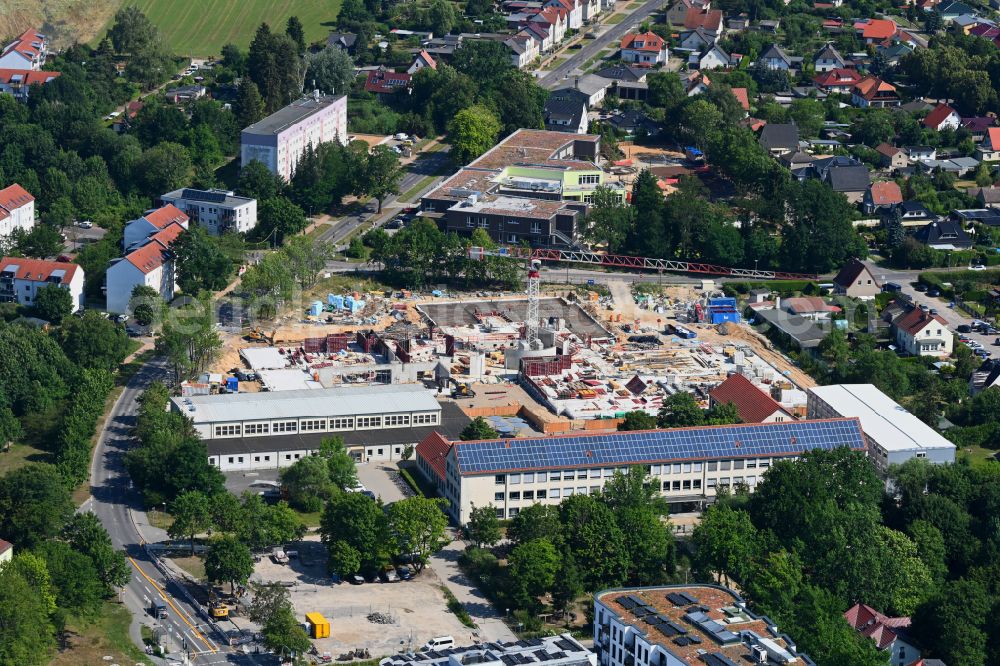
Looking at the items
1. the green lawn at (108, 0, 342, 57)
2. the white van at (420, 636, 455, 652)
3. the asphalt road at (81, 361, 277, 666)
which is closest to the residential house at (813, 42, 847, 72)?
the green lawn at (108, 0, 342, 57)

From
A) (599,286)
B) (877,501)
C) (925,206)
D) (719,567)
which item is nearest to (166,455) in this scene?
(719,567)

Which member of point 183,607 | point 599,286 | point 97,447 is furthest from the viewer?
point 599,286

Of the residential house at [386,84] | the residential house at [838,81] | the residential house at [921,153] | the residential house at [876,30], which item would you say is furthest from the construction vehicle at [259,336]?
the residential house at [876,30]

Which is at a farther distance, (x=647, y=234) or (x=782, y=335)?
(x=647, y=234)

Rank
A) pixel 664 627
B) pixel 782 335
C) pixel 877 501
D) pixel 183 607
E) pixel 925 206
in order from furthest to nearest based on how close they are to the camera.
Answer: pixel 925 206, pixel 782 335, pixel 877 501, pixel 183 607, pixel 664 627

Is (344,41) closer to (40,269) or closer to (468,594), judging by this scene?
(40,269)

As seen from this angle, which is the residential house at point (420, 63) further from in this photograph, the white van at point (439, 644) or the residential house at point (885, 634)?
the white van at point (439, 644)

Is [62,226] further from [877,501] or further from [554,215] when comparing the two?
[877,501]
